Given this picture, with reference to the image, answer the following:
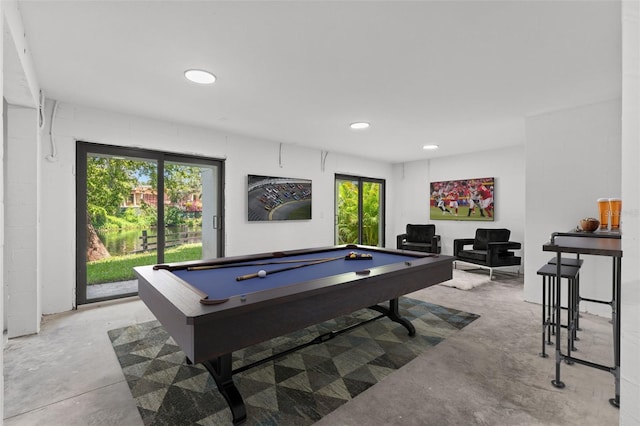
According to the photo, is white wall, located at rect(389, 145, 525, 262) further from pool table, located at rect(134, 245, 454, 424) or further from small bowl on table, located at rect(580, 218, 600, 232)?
pool table, located at rect(134, 245, 454, 424)

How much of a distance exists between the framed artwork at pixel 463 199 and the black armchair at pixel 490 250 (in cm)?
55

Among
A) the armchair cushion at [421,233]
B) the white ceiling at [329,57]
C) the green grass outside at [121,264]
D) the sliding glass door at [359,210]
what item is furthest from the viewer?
the sliding glass door at [359,210]

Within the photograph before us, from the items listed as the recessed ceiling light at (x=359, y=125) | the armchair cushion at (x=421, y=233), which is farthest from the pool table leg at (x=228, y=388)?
the armchair cushion at (x=421, y=233)

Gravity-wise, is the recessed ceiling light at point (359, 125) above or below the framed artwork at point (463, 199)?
above

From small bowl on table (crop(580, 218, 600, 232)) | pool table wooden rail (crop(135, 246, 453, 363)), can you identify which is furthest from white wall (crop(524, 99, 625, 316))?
pool table wooden rail (crop(135, 246, 453, 363))

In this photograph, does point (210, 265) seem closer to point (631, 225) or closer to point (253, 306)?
point (253, 306)

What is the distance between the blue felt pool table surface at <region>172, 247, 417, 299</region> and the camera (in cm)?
193

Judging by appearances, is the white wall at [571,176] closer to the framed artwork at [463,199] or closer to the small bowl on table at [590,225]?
the small bowl on table at [590,225]

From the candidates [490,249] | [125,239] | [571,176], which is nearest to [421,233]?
[490,249]

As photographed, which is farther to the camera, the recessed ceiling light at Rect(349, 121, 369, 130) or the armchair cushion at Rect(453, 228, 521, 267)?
the armchair cushion at Rect(453, 228, 521, 267)

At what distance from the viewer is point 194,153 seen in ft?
14.3

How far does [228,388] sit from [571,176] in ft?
13.6

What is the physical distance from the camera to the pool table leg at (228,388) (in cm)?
173

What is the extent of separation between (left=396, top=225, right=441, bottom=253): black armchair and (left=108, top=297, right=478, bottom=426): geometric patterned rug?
9.84 feet
